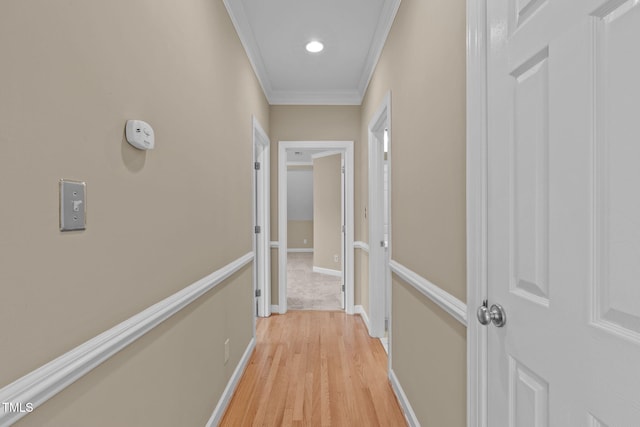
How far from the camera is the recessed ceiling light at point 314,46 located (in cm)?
265

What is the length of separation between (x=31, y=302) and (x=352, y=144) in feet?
11.2

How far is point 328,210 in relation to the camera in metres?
6.08

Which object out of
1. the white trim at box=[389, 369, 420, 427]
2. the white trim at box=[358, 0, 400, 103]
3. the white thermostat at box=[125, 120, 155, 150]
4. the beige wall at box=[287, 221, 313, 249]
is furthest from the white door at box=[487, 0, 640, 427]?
the beige wall at box=[287, 221, 313, 249]

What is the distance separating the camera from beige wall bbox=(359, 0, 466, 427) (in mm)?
1240

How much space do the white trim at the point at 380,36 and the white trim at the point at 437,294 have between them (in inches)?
64.7

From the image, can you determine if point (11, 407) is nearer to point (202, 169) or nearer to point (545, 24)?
point (202, 169)

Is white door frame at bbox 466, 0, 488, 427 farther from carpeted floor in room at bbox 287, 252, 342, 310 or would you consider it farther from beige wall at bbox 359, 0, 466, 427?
carpeted floor in room at bbox 287, 252, 342, 310

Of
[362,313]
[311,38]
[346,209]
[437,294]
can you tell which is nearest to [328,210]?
[346,209]

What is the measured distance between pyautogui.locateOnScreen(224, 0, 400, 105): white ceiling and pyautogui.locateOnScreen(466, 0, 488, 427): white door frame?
4.12 ft

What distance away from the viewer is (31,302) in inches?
26.2

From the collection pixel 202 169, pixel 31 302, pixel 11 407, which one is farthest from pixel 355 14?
pixel 11 407

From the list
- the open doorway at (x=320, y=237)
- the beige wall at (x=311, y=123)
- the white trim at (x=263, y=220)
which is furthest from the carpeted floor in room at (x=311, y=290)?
the beige wall at (x=311, y=123)

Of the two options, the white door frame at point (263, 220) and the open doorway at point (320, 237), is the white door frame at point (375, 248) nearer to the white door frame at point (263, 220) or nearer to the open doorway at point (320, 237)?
the open doorway at point (320, 237)

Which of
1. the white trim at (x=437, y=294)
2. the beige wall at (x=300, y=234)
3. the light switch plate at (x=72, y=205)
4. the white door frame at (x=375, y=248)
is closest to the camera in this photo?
the light switch plate at (x=72, y=205)
